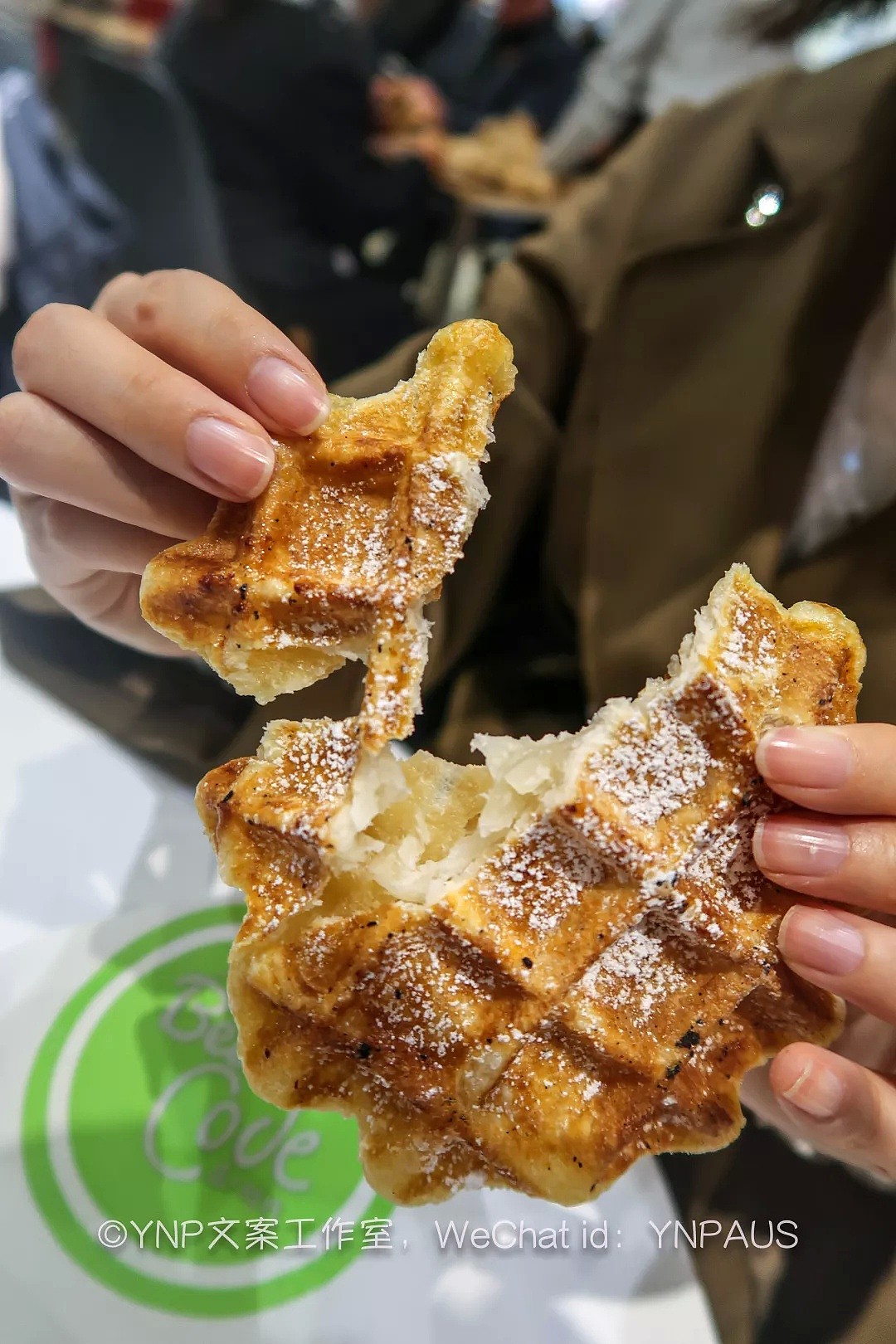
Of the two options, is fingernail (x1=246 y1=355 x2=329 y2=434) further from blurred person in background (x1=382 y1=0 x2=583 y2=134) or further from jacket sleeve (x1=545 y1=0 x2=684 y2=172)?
blurred person in background (x1=382 y1=0 x2=583 y2=134)

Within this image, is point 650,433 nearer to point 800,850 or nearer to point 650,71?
point 800,850

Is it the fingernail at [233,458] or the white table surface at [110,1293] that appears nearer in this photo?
the fingernail at [233,458]

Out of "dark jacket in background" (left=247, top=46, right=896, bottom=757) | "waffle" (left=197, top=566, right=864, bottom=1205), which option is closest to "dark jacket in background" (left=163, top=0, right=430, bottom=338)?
"dark jacket in background" (left=247, top=46, right=896, bottom=757)

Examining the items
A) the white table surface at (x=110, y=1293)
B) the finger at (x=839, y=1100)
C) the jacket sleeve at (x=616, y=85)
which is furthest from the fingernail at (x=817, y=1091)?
the jacket sleeve at (x=616, y=85)

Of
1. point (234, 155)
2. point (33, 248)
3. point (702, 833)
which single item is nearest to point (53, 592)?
point (702, 833)

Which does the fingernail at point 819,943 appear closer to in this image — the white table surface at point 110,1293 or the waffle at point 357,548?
the waffle at point 357,548

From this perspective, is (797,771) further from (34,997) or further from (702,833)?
(34,997)

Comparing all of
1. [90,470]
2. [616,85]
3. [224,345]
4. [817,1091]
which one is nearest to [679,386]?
[224,345]
